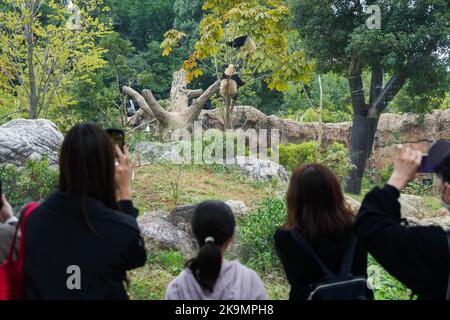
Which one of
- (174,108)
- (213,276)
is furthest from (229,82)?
(213,276)

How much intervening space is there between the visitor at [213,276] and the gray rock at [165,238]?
2981mm

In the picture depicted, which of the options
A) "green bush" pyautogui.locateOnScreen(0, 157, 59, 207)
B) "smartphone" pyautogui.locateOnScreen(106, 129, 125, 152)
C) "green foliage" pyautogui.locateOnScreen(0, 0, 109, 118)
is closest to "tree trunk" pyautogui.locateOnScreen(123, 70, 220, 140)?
"green foliage" pyautogui.locateOnScreen(0, 0, 109, 118)

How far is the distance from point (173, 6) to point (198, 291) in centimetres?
2541

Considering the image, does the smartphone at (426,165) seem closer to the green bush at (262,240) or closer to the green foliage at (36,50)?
the green bush at (262,240)

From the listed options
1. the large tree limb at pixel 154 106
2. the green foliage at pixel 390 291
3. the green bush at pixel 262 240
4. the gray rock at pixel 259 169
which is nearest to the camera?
the green foliage at pixel 390 291

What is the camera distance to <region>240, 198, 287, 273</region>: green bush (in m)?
4.99

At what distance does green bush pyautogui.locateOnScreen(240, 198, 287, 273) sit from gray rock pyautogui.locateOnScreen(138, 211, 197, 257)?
504 millimetres

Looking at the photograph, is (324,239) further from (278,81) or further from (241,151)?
(241,151)

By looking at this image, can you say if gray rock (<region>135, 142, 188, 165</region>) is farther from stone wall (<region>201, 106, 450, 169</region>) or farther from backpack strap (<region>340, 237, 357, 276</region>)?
backpack strap (<region>340, 237, 357, 276</region>)

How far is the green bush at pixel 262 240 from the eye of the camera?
499 centimetres

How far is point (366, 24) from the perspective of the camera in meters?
9.41

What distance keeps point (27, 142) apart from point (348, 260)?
585cm

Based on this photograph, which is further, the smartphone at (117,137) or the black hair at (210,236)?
the smartphone at (117,137)

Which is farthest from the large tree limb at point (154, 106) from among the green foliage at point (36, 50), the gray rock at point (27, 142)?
the gray rock at point (27, 142)
